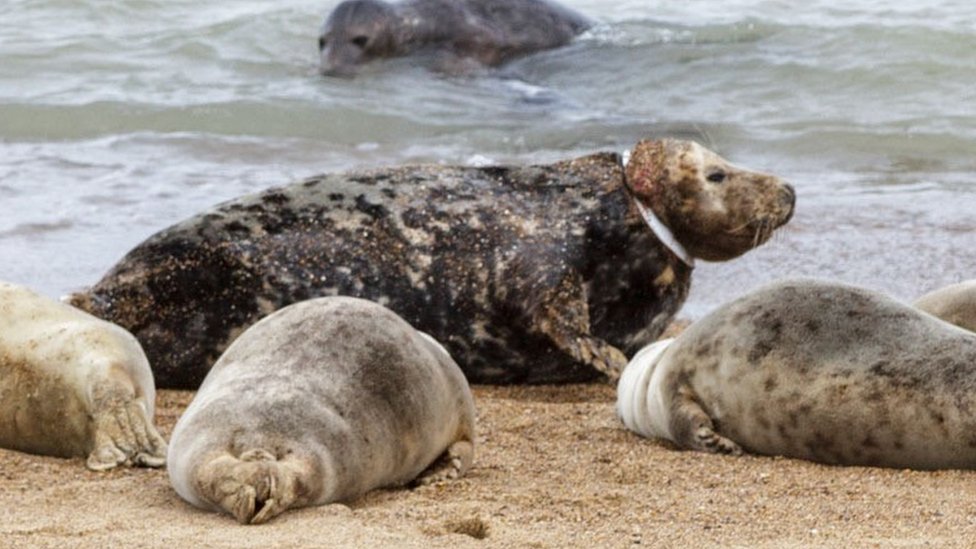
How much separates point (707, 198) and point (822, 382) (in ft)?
6.55

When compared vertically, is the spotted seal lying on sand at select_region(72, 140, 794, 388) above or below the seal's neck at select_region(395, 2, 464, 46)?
above

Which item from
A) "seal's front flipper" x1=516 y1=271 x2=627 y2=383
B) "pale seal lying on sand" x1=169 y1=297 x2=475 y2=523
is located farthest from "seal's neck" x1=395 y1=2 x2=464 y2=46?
"pale seal lying on sand" x1=169 y1=297 x2=475 y2=523

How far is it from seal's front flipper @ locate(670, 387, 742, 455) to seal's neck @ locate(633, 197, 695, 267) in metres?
1.58

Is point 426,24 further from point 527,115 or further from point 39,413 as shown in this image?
point 39,413

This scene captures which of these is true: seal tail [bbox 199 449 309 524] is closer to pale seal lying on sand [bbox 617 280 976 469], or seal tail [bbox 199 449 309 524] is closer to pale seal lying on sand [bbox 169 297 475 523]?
pale seal lying on sand [bbox 169 297 475 523]

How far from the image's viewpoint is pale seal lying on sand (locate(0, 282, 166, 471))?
4.86 metres

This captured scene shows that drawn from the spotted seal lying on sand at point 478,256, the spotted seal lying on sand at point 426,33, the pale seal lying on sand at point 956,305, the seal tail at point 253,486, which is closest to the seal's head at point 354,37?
the spotted seal lying on sand at point 426,33

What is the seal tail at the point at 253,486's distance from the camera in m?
3.90

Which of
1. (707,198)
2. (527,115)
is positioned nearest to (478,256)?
(707,198)

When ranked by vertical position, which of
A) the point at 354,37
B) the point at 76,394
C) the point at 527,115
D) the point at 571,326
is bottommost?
the point at 527,115

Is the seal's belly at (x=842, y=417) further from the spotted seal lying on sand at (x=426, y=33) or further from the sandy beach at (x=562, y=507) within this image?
the spotted seal lying on sand at (x=426, y=33)

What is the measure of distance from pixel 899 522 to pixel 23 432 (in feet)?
7.42

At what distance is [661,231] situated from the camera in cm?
692

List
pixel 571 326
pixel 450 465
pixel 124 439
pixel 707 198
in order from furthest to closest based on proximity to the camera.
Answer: pixel 707 198, pixel 571 326, pixel 124 439, pixel 450 465
